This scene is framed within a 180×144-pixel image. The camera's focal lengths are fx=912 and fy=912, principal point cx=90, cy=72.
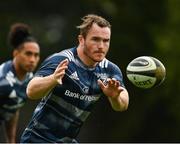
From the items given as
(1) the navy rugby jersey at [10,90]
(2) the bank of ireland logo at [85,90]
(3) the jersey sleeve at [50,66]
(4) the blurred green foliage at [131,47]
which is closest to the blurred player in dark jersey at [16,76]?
(1) the navy rugby jersey at [10,90]

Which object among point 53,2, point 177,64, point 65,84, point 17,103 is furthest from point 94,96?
point 53,2

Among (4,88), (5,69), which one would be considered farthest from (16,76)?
(4,88)

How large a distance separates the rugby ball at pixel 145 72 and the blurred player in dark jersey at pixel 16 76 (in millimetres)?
3061

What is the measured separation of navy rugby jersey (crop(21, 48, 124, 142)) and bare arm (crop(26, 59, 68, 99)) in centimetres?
45

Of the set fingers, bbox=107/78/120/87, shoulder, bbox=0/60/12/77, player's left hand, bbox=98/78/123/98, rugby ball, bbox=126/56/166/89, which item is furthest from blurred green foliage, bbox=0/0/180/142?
fingers, bbox=107/78/120/87

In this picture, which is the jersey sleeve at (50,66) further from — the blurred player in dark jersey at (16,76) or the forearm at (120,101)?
the blurred player in dark jersey at (16,76)

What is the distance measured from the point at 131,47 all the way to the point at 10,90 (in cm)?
1063

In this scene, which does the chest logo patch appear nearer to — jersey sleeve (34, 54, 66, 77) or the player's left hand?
jersey sleeve (34, 54, 66, 77)

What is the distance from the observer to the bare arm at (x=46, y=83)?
362 inches

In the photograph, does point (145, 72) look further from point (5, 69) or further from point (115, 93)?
point (5, 69)

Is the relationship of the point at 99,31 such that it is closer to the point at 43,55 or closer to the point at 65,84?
the point at 65,84

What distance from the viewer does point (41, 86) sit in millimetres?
9367

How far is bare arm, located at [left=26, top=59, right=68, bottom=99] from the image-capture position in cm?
920

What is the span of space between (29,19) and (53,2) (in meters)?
1.13
